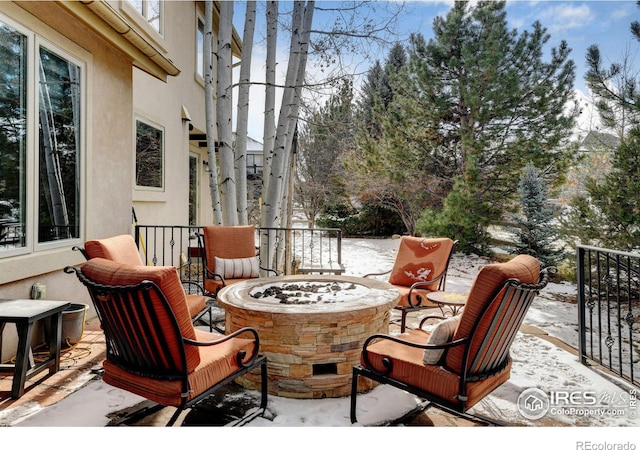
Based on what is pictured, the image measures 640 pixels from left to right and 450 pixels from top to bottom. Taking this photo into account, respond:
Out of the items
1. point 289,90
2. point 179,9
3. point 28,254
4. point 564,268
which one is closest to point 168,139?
point 179,9

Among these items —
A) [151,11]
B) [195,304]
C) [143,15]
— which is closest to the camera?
[195,304]

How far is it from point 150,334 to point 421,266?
9.52ft

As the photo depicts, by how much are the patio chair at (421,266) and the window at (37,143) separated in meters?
2.98

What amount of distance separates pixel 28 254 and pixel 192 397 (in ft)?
7.26

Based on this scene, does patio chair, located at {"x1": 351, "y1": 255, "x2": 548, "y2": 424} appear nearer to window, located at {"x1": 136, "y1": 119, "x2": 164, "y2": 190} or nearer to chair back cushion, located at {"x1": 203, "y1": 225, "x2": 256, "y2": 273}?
chair back cushion, located at {"x1": 203, "y1": 225, "x2": 256, "y2": 273}

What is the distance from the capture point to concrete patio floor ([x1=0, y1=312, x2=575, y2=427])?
2.26m

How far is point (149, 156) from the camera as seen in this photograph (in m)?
6.35

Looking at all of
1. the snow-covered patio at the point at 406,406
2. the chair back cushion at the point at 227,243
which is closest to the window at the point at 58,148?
the chair back cushion at the point at 227,243

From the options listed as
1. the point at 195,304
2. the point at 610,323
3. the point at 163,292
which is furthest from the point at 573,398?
the point at 610,323

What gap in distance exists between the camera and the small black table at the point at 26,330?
249 cm

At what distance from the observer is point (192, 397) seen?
6.27 ft

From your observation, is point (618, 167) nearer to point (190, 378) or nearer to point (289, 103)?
point (289, 103)
